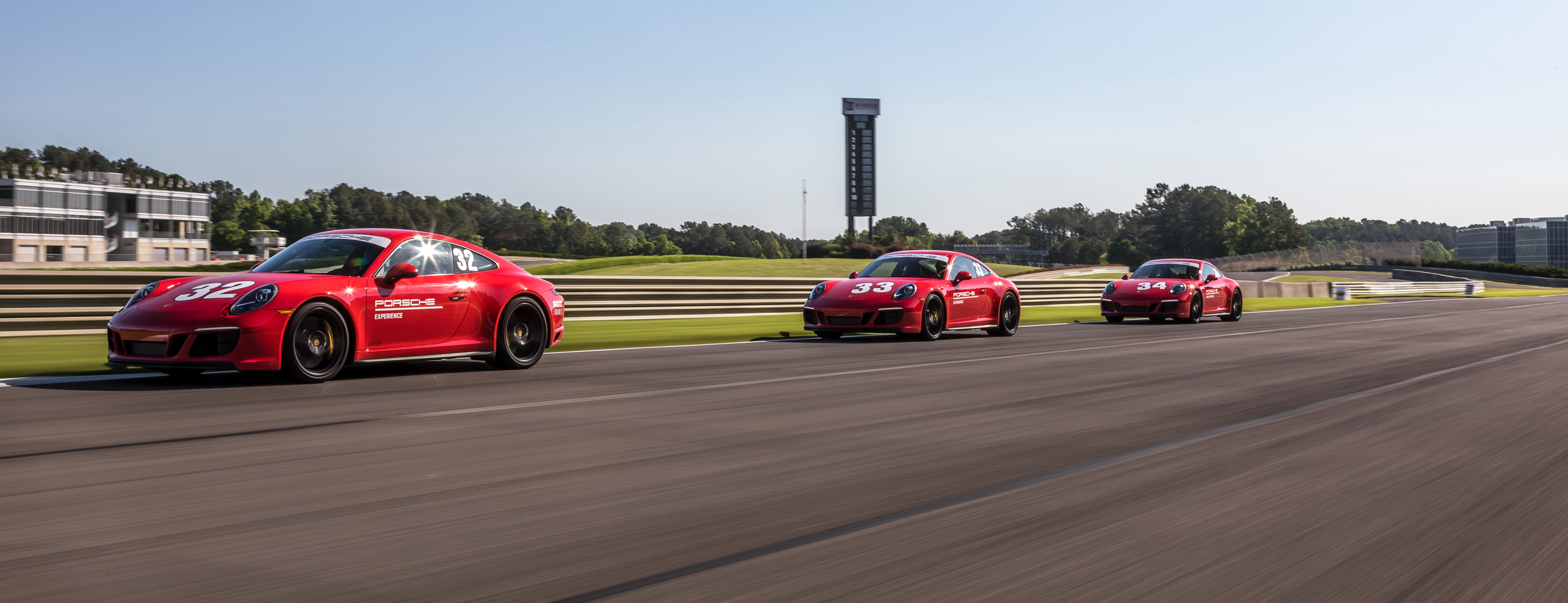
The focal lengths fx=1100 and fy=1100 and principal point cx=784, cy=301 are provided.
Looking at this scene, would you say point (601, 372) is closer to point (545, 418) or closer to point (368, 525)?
point (545, 418)

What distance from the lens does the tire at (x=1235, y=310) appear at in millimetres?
22031

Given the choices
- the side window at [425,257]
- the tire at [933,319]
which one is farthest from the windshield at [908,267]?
the side window at [425,257]

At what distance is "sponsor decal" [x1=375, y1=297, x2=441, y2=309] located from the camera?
858 centimetres

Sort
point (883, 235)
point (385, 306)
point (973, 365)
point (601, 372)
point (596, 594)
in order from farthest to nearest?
point (883, 235)
point (973, 365)
point (601, 372)
point (385, 306)
point (596, 594)

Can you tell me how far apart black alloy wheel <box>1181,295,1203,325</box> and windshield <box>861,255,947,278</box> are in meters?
7.17

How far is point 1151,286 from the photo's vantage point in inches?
813

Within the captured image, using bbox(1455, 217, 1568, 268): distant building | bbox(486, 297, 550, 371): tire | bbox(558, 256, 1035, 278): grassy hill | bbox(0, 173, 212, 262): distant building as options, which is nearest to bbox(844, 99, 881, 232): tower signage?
bbox(558, 256, 1035, 278): grassy hill

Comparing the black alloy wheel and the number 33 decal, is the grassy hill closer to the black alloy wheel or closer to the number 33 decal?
the black alloy wheel

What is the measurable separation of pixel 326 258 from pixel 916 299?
7.94 metres

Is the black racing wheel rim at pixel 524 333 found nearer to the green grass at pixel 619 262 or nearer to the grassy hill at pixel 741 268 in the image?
the grassy hill at pixel 741 268

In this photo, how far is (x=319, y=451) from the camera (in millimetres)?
5102

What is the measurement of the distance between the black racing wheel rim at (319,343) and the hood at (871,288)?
7362 mm

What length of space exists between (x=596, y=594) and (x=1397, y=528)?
9.07 feet

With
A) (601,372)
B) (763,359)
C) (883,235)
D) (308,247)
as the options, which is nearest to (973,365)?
(763,359)
